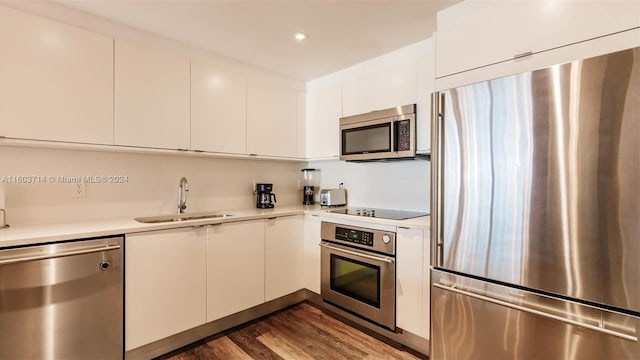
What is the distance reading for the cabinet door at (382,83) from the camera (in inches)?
89.2

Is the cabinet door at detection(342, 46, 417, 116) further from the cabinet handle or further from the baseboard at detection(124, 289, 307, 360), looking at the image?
the baseboard at detection(124, 289, 307, 360)

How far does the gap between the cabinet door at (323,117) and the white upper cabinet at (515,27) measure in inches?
46.4

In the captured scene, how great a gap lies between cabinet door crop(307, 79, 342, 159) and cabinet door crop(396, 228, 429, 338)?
1108 mm

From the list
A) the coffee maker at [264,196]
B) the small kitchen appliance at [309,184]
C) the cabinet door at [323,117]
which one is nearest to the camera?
the cabinet door at [323,117]

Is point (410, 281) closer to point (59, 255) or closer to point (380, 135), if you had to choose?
point (380, 135)

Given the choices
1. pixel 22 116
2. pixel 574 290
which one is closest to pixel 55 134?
pixel 22 116

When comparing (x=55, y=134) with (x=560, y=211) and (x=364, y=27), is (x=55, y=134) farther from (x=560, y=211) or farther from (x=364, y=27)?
(x=560, y=211)

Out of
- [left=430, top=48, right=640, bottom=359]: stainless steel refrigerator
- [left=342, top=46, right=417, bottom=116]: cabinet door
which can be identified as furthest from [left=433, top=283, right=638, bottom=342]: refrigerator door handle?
[left=342, top=46, right=417, bottom=116]: cabinet door

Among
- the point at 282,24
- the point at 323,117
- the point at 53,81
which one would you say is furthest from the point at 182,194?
the point at 282,24

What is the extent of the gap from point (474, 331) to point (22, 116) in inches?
105

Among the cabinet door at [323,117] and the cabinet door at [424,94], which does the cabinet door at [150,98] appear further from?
the cabinet door at [424,94]

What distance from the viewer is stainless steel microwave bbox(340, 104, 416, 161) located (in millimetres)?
2229

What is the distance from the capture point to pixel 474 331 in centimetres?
154

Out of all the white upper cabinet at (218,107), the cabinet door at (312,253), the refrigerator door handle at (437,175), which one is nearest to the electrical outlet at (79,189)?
the white upper cabinet at (218,107)
